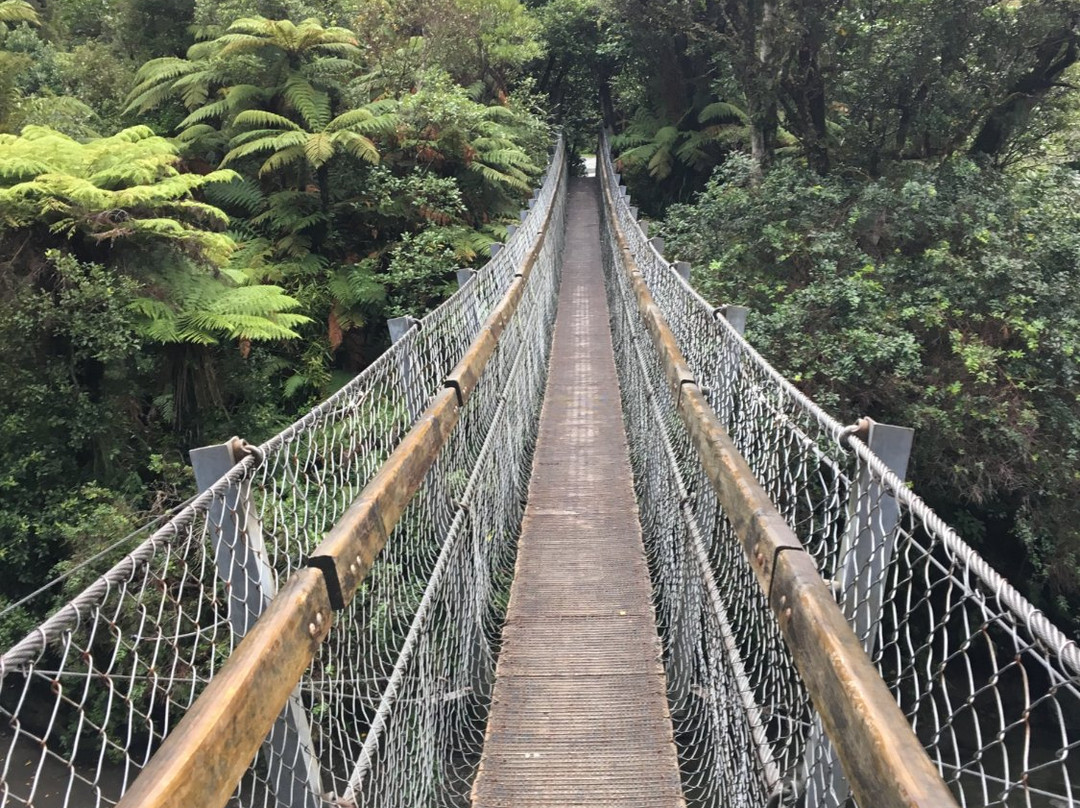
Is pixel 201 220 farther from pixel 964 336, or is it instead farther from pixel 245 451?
pixel 964 336

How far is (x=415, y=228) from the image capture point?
28.8 ft

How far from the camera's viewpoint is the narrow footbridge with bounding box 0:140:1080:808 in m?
0.96

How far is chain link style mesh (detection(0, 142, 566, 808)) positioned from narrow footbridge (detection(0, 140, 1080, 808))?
1cm

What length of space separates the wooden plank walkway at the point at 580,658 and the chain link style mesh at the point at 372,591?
0.47ft

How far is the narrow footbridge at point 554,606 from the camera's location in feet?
3.16

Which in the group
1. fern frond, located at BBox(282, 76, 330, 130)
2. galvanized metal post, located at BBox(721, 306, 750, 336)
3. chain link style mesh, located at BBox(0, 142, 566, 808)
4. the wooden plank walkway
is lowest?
the wooden plank walkway

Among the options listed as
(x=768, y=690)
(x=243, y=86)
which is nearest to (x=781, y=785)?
(x=768, y=690)

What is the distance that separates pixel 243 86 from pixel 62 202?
3.54m

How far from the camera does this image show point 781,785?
150cm

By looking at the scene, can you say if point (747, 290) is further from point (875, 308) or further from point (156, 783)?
point (156, 783)

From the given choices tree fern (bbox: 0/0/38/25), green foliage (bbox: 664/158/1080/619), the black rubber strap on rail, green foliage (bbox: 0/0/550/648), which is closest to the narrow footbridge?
the black rubber strap on rail

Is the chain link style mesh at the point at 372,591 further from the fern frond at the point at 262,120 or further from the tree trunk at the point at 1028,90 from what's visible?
the tree trunk at the point at 1028,90

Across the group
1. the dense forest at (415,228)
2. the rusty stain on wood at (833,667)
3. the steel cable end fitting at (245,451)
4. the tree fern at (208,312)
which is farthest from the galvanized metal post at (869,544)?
the tree fern at (208,312)

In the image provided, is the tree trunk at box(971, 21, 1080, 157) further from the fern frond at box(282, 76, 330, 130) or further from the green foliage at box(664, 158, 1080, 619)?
the fern frond at box(282, 76, 330, 130)
